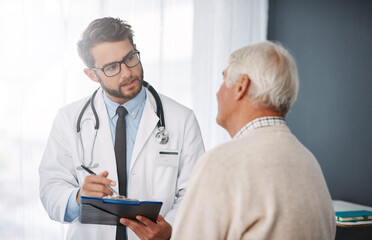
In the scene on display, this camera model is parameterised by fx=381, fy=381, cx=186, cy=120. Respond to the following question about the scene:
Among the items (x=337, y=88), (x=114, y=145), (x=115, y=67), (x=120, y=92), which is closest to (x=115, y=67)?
(x=115, y=67)

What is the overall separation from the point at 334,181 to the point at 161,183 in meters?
1.72

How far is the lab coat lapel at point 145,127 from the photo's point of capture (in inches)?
67.1

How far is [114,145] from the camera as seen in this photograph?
5.65 feet

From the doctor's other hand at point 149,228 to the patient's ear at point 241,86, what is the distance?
614 mm

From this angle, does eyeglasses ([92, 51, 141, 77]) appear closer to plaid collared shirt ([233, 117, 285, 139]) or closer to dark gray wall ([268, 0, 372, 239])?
plaid collared shirt ([233, 117, 285, 139])

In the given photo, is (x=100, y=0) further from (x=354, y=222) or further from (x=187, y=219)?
(x=354, y=222)

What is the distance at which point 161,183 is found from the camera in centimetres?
171

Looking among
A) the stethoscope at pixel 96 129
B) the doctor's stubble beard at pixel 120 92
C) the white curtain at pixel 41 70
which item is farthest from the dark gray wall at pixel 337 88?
the doctor's stubble beard at pixel 120 92

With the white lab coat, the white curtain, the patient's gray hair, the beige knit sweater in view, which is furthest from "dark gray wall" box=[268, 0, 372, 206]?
the beige knit sweater

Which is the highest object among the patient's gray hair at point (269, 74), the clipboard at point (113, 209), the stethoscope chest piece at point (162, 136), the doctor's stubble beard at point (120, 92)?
the patient's gray hair at point (269, 74)

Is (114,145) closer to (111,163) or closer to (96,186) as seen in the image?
(111,163)

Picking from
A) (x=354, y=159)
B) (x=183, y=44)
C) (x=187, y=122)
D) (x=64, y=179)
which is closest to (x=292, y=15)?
(x=183, y=44)

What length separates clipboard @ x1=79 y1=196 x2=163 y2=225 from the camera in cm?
128

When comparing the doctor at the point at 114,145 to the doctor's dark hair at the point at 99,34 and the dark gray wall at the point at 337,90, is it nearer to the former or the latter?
the doctor's dark hair at the point at 99,34
